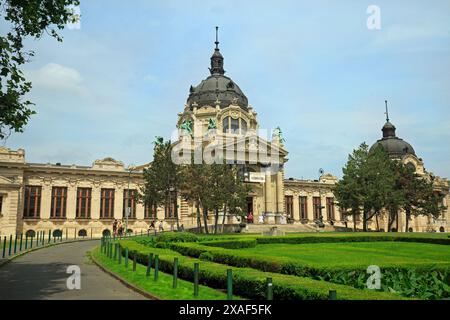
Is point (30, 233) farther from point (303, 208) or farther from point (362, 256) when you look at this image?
point (303, 208)

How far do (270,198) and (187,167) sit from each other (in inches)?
905

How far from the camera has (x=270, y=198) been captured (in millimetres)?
66562

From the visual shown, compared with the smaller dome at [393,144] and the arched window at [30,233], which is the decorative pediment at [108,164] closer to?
the arched window at [30,233]

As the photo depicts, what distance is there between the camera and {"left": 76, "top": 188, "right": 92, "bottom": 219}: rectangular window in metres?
59.0

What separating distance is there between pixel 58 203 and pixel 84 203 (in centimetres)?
351

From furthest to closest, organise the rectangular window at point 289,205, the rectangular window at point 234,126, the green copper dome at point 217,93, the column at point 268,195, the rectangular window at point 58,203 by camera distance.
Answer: the rectangular window at point 289,205, the green copper dome at point 217,93, the rectangular window at point 234,126, the column at point 268,195, the rectangular window at point 58,203

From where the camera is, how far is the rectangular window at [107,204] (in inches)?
2387

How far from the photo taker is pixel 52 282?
16312mm

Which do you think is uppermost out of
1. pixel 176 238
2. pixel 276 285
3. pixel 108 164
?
pixel 108 164

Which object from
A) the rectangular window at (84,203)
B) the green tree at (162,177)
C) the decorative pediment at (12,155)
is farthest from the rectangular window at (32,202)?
the green tree at (162,177)

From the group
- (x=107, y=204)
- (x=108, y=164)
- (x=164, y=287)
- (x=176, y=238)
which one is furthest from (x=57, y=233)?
(x=164, y=287)

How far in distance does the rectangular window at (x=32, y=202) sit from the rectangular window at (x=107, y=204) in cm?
848
